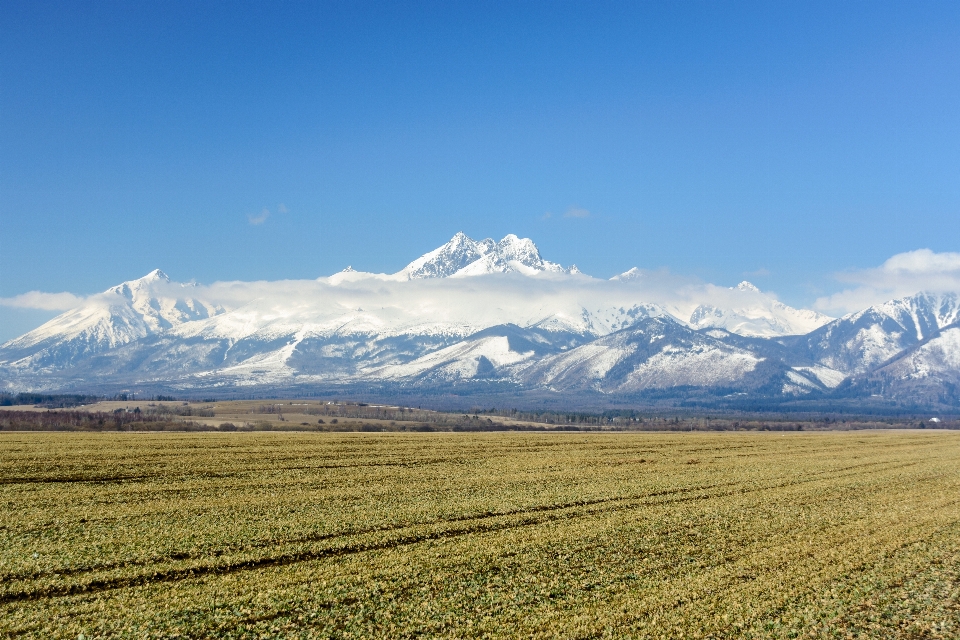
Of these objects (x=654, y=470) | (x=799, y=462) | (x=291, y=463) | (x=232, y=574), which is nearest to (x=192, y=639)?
(x=232, y=574)

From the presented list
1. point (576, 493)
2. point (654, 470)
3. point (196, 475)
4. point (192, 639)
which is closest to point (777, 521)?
point (576, 493)

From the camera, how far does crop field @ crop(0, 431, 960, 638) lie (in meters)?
20.5

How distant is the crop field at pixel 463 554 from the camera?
20.5m

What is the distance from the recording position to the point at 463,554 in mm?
27219

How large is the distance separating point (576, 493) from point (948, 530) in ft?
56.9

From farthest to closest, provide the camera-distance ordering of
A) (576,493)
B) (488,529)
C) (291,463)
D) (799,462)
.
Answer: (799,462) < (291,463) < (576,493) < (488,529)

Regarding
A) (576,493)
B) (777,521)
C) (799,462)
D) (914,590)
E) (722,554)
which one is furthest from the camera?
(799,462)

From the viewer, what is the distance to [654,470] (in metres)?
57.1

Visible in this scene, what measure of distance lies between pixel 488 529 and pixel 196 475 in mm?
24040

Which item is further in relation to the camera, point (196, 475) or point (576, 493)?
point (196, 475)

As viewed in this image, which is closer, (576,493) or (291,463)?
(576,493)

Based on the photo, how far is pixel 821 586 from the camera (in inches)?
944

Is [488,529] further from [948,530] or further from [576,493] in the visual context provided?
[948,530]

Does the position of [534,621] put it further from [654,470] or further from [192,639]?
[654,470]
